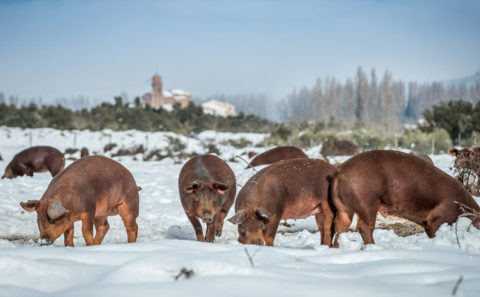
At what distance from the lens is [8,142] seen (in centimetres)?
3056

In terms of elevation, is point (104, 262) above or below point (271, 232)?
above

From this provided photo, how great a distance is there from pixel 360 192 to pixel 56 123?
3877 cm

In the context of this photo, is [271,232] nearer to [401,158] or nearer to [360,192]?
[360,192]

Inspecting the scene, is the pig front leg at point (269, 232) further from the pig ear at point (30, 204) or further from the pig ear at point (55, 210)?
the pig ear at point (30, 204)

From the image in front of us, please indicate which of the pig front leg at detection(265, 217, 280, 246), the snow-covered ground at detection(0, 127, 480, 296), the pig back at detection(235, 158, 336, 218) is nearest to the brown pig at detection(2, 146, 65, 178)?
the pig back at detection(235, 158, 336, 218)

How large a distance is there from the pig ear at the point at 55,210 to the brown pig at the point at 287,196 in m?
1.97

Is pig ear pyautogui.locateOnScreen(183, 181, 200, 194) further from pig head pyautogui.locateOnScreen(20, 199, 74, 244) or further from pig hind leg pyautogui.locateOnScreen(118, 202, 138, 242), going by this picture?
pig head pyautogui.locateOnScreen(20, 199, 74, 244)

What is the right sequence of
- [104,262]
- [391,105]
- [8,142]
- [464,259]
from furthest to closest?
[391,105]
[8,142]
[464,259]
[104,262]

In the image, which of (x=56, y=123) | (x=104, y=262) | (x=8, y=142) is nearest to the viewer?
(x=104, y=262)

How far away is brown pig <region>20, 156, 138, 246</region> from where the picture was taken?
4840 millimetres

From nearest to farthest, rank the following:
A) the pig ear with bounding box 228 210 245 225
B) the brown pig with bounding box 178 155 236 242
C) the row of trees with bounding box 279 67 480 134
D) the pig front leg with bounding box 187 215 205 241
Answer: the pig ear with bounding box 228 210 245 225 → the brown pig with bounding box 178 155 236 242 → the pig front leg with bounding box 187 215 205 241 → the row of trees with bounding box 279 67 480 134

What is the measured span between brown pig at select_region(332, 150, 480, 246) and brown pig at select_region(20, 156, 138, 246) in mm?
2951

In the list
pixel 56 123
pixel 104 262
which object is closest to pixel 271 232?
pixel 104 262

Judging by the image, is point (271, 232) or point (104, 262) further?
point (271, 232)
